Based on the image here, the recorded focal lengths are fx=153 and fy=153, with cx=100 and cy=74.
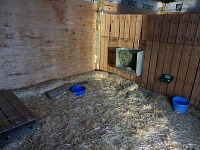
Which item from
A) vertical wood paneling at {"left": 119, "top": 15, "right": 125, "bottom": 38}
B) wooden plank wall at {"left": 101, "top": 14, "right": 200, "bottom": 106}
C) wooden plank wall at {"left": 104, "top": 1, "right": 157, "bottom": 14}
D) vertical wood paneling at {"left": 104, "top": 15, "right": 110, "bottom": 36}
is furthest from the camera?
wooden plank wall at {"left": 104, "top": 1, "right": 157, "bottom": 14}

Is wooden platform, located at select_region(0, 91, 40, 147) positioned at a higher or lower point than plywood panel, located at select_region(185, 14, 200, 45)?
lower

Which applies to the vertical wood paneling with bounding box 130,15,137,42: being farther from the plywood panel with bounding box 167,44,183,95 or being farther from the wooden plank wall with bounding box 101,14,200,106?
the plywood panel with bounding box 167,44,183,95

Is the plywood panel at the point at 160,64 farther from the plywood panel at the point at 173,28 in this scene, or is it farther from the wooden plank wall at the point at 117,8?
the wooden plank wall at the point at 117,8

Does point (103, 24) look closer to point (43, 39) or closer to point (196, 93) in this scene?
point (43, 39)

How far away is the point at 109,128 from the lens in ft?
5.75

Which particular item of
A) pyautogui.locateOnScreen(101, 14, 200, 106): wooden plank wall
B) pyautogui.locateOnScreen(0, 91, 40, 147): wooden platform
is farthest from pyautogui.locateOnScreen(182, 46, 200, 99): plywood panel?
pyautogui.locateOnScreen(0, 91, 40, 147): wooden platform

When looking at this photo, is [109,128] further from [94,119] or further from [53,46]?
[53,46]

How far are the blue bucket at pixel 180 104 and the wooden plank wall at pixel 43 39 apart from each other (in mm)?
1870

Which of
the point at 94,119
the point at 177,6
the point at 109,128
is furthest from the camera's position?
the point at 177,6

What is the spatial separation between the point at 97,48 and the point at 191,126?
7.24 ft

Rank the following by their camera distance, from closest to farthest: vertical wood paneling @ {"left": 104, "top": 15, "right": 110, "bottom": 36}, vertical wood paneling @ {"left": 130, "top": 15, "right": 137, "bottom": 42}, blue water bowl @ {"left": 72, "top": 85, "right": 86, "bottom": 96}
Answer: blue water bowl @ {"left": 72, "top": 85, "right": 86, "bottom": 96}, vertical wood paneling @ {"left": 130, "top": 15, "right": 137, "bottom": 42}, vertical wood paneling @ {"left": 104, "top": 15, "right": 110, "bottom": 36}

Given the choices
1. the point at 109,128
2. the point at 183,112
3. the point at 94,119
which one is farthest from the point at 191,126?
the point at 94,119

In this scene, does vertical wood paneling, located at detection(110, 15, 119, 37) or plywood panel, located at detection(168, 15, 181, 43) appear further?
vertical wood paneling, located at detection(110, 15, 119, 37)

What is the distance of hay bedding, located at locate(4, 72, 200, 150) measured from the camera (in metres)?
1.55
